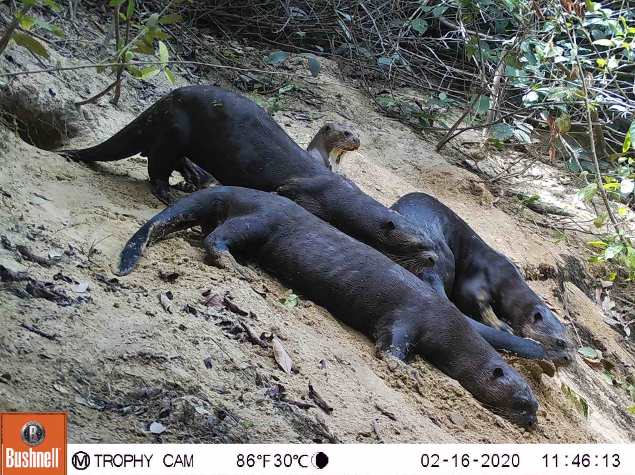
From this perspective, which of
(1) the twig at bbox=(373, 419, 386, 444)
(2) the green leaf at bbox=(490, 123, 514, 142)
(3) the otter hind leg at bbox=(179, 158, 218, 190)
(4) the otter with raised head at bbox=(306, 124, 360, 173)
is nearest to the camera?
(1) the twig at bbox=(373, 419, 386, 444)

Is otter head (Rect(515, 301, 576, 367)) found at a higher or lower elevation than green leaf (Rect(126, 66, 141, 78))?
lower

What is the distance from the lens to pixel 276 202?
3.73m

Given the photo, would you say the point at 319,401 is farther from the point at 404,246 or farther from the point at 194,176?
the point at 194,176

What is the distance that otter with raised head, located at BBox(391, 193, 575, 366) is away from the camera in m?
4.51

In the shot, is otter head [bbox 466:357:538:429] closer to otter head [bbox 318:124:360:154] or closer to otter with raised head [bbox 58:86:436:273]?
otter with raised head [bbox 58:86:436:273]

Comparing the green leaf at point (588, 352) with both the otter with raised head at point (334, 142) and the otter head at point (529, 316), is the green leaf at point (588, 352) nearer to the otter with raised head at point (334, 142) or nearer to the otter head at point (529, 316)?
the otter head at point (529, 316)

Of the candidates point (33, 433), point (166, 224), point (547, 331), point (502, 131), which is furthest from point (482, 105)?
point (33, 433)

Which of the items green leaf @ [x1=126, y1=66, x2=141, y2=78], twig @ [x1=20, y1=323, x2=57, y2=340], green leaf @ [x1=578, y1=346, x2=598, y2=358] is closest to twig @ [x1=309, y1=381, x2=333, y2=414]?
twig @ [x1=20, y1=323, x2=57, y2=340]

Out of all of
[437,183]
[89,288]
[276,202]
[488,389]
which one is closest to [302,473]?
[89,288]

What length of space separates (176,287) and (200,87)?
1.49 meters

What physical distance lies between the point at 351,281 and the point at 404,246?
63cm

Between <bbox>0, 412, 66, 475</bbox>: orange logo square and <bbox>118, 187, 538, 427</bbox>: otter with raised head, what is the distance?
1.69 m

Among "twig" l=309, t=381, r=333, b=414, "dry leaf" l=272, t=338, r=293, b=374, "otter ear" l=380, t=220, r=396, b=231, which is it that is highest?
"otter ear" l=380, t=220, r=396, b=231

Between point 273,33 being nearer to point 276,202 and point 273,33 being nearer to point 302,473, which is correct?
point 276,202
